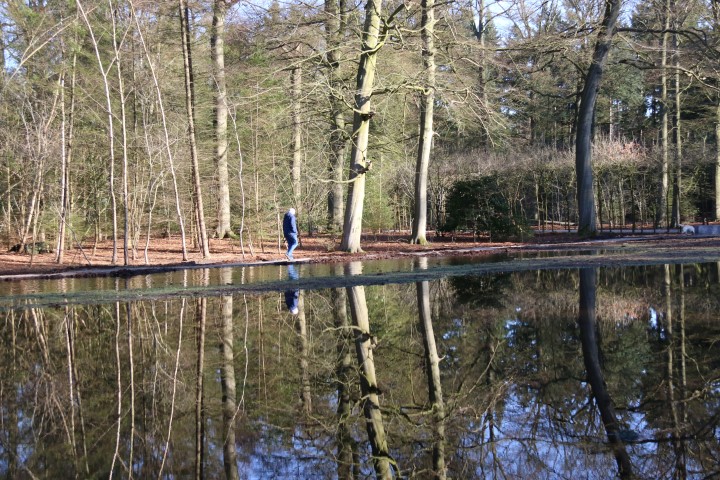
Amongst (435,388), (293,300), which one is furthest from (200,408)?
(293,300)

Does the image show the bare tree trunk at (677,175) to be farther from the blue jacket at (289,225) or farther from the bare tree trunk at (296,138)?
the blue jacket at (289,225)

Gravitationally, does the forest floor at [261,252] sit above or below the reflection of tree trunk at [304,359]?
above

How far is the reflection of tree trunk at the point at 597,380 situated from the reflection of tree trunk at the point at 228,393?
2069mm

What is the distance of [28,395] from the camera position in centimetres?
577

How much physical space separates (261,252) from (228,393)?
18.2 metres

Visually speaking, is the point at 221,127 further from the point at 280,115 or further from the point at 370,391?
the point at 370,391

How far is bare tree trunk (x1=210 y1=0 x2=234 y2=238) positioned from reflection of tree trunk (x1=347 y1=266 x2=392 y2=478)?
1847 centimetres

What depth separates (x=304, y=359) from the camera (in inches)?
268

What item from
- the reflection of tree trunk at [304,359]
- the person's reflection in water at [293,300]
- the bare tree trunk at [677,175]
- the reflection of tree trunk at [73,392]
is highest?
the bare tree trunk at [677,175]

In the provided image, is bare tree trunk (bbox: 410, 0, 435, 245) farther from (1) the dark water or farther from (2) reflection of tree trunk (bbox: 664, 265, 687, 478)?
(2) reflection of tree trunk (bbox: 664, 265, 687, 478)

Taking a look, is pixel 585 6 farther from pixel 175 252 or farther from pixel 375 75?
pixel 175 252

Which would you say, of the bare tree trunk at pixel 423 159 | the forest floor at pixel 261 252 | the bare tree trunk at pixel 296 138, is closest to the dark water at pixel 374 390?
the forest floor at pixel 261 252

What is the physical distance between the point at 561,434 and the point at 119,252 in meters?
22.5

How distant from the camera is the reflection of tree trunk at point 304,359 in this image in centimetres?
523
